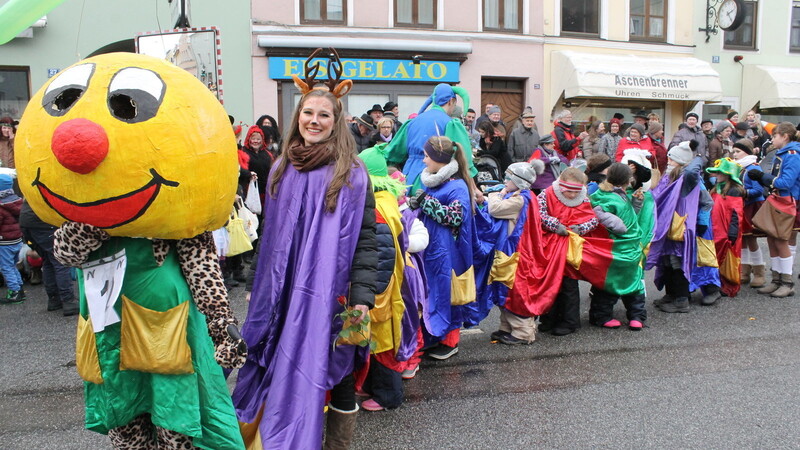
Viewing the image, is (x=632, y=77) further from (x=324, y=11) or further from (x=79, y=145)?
(x=79, y=145)

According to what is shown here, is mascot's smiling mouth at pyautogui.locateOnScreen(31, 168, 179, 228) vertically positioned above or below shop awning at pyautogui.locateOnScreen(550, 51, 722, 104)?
below

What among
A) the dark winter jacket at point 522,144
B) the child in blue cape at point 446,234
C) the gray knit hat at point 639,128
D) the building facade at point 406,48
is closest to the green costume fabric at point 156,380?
the child in blue cape at point 446,234

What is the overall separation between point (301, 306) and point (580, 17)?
15.5 meters

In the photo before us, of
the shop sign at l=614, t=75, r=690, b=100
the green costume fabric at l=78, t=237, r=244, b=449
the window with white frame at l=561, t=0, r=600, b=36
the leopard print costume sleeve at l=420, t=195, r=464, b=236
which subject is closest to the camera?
the green costume fabric at l=78, t=237, r=244, b=449

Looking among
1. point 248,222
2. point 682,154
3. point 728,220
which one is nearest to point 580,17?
point 728,220

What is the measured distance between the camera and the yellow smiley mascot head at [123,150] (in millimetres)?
2250

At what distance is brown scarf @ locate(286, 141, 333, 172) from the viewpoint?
2.90 meters

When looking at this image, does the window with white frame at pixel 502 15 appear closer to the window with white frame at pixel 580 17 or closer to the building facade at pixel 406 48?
the building facade at pixel 406 48

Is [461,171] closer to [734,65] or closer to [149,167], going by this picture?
[149,167]

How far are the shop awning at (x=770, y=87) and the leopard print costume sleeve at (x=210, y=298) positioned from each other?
722 inches

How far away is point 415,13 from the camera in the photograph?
14844 mm

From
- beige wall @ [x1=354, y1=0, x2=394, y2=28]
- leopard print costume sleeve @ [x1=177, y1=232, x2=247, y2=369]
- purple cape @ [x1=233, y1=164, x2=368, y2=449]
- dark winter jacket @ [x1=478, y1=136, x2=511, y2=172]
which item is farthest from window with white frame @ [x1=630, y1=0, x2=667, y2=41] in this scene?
leopard print costume sleeve @ [x1=177, y1=232, x2=247, y2=369]

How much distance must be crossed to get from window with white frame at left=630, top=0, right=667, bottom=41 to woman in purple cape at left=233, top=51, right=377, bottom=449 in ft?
52.2

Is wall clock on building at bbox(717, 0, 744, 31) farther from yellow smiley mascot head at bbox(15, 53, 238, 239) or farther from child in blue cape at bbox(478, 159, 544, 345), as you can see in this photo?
yellow smiley mascot head at bbox(15, 53, 238, 239)
